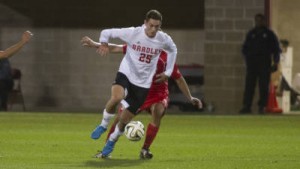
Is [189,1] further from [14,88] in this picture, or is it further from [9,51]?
[9,51]

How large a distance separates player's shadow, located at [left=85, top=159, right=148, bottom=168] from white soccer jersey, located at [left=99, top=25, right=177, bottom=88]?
963 mm

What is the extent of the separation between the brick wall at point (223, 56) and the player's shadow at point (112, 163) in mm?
13435

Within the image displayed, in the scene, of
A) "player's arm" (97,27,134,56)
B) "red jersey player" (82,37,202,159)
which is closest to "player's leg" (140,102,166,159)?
"red jersey player" (82,37,202,159)

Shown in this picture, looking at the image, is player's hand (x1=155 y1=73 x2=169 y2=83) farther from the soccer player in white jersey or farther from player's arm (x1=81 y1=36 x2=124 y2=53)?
player's arm (x1=81 y1=36 x2=124 y2=53)

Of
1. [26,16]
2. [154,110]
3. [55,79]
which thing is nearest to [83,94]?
[55,79]

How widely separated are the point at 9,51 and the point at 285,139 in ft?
20.5

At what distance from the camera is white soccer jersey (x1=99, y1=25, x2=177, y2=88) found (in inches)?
525

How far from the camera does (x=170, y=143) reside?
54.3 feet

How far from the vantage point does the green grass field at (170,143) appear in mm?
13039

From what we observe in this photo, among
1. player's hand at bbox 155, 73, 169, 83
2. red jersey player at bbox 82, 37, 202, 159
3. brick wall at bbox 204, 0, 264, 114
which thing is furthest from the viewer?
brick wall at bbox 204, 0, 264, 114

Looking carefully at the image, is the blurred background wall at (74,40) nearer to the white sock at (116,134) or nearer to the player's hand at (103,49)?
the white sock at (116,134)

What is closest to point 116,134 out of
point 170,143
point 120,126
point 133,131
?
point 120,126

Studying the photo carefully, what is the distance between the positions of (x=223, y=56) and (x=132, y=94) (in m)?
13.5

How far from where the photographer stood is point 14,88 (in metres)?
28.4
